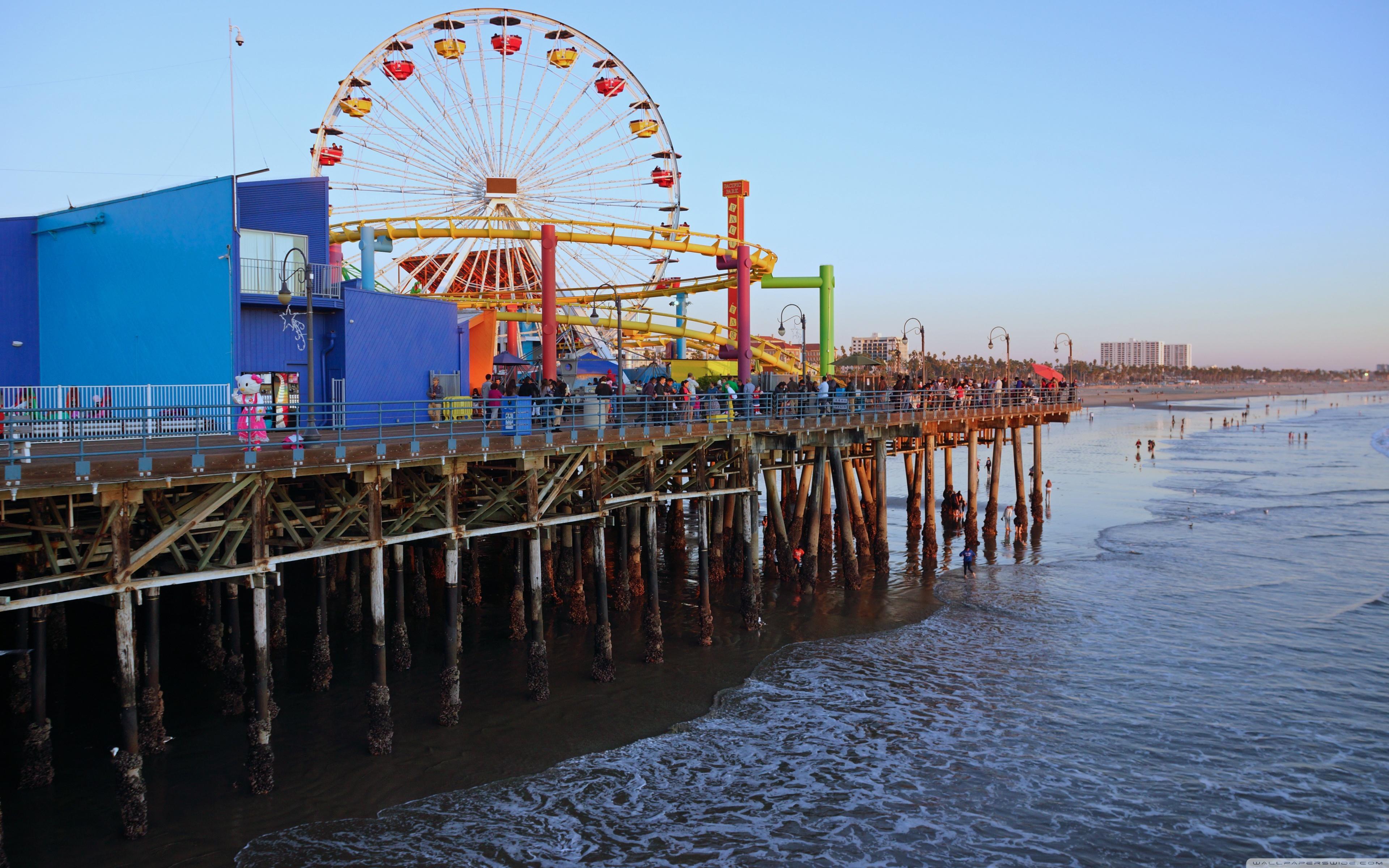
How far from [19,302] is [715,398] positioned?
51.4 feet

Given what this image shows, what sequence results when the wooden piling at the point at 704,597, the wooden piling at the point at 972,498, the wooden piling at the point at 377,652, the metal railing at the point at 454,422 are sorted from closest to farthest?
1. the metal railing at the point at 454,422
2. the wooden piling at the point at 377,652
3. the wooden piling at the point at 704,597
4. the wooden piling at the point at 972,498

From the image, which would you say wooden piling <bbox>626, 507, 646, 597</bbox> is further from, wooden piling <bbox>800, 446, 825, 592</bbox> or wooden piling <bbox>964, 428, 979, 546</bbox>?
wooden piling <bbox>964, 428, 979, 546</bbox>

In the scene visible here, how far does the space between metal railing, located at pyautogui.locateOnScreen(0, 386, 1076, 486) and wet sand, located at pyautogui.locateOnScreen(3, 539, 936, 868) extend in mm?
4555

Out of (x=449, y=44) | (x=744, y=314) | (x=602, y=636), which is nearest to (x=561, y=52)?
(x=449, y=44)

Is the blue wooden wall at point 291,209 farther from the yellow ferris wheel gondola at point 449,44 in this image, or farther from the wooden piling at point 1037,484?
the wooden piling at point 1037,484

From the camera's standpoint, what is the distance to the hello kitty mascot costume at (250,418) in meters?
13.9

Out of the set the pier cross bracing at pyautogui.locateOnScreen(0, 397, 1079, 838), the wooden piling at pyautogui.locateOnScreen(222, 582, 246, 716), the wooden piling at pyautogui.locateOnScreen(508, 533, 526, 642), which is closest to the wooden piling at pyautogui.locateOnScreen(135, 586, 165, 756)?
the pier cross bracing at pyautogui.locateOnScreen(0, 397, 1079, 838)

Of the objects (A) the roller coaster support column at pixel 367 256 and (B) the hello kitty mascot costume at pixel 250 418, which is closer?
(B) the hello kitty mascot costume at pixel 250 418

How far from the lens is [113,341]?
2069 cm

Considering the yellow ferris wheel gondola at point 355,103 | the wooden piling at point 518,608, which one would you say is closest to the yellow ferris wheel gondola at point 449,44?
the yellow ferris wheel gondola at point 355,103

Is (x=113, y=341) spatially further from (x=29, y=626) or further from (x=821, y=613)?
(x=821, y=613)

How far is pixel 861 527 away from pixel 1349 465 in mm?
54555

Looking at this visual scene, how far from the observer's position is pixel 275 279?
22.3 m

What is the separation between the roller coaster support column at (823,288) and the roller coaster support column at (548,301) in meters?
11.7
